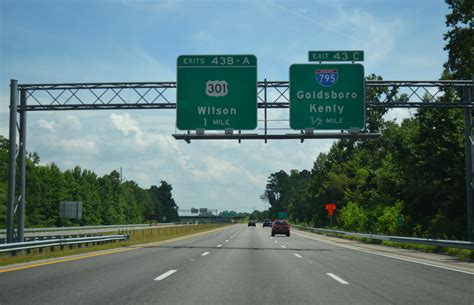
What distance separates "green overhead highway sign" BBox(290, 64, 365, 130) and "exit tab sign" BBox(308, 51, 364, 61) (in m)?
0.39

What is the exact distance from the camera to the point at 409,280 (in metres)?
11.7

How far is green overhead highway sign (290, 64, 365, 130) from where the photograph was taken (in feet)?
76.9

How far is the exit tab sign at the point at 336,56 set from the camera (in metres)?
23.6

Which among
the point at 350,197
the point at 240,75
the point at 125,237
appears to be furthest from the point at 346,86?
the point at 350,197

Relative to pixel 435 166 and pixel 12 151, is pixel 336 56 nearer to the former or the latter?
pixel 435 166

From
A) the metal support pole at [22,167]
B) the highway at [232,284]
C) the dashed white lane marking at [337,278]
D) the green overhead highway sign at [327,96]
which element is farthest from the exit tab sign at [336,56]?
the metal support pole at [22,167]

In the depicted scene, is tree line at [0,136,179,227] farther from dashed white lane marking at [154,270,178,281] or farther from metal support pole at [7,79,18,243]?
dashed white lane marking at [154,270,178,281]

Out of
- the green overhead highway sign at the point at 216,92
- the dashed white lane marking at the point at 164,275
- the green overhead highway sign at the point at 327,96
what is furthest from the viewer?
the green overhead highway sign at the point at 216,92

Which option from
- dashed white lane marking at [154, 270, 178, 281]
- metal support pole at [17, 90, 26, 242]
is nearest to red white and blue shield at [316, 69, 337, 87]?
dashed white lane marking at [154, 270, 178, 281]

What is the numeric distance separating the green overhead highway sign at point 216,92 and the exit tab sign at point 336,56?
2.79m

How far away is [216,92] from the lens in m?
23.9

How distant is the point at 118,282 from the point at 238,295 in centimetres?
302

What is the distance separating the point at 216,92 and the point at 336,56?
5.76m

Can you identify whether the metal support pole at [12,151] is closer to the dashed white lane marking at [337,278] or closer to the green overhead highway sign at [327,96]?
the green overhead highway sign at [327,96]
